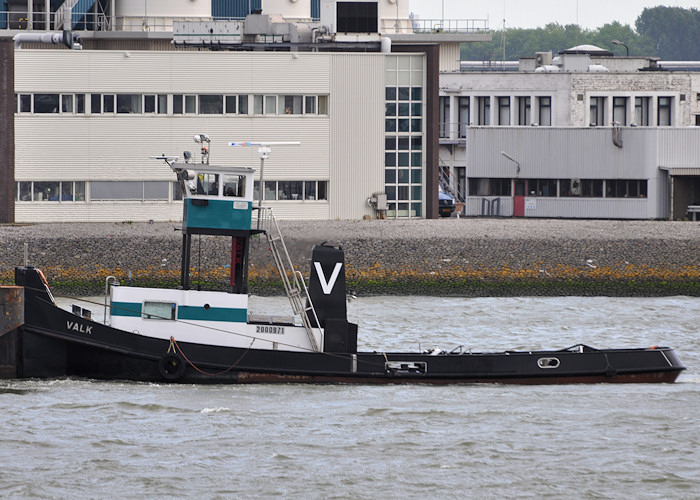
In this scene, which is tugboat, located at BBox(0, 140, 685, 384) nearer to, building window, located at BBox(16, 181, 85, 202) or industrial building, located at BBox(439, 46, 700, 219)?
building window, located at BBox(16, 181, 85, 202)

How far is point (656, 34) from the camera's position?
584ft

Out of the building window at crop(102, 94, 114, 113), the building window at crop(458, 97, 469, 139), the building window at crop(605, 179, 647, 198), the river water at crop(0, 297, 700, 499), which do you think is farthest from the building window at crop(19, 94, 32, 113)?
the river water at crop(0, 297, 700, 499)

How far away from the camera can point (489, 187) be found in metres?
54.9

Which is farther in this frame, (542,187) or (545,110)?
(545,110)

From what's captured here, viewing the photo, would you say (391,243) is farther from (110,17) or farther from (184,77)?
(110,17)

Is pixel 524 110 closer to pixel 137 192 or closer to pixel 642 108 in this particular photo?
pixel 642 108

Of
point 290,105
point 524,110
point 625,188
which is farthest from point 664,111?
point 290,105

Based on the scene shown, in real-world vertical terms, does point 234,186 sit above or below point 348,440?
above

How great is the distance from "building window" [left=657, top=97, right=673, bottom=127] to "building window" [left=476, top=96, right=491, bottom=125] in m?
8.25

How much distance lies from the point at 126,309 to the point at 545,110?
4415cm

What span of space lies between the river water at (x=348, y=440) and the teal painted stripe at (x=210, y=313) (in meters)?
1.20

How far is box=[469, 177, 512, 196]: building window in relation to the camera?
5466cm

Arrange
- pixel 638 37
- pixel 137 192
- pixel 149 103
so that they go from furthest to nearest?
pixel 638 37, pixel 137 192, pixel 149 103

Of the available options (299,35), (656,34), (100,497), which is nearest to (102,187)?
(299,35)
